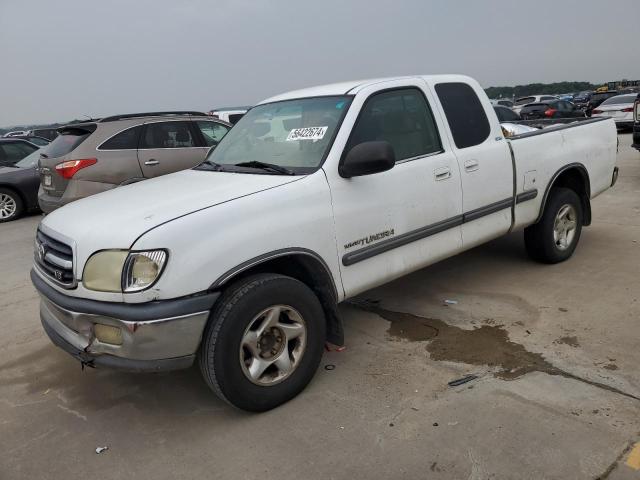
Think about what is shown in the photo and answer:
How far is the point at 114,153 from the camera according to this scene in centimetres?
757

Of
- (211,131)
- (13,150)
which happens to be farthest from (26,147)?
(211,131)

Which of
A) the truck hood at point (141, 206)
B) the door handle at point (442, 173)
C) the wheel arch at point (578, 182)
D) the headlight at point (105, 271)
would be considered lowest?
the wheel arch at point (578, 182)

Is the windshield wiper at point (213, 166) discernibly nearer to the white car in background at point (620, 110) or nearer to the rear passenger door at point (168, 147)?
the rear passenger door at point (168, 147)

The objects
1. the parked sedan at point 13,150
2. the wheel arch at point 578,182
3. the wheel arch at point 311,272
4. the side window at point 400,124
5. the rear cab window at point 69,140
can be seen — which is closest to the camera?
the wheel arch at point 311,272

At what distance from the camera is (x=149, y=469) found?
8.75ft

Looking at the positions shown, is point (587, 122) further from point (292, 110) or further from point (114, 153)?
point (114, 153)

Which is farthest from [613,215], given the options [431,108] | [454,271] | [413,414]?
[413,414]

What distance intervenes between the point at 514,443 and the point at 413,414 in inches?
21.5

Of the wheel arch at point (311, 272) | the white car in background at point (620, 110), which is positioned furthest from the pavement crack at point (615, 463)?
the white car in background at point (620, 110)

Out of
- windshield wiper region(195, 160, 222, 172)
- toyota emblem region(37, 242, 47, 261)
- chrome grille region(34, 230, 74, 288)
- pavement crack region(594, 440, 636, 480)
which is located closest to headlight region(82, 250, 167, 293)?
chrome grille region(34, 230, 74, 288)

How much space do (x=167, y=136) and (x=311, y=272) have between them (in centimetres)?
562

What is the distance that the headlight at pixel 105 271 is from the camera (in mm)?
2646

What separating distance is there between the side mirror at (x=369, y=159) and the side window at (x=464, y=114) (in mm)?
1087

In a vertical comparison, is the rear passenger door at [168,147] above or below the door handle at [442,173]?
above
